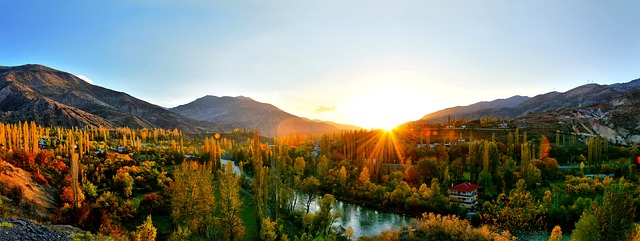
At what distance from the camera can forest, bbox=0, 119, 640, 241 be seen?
1131 inches

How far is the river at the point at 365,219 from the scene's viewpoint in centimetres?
4322

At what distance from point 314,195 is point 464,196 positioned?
79.7 ft

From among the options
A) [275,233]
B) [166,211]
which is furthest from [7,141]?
[275,233]

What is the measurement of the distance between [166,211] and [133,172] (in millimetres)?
15531

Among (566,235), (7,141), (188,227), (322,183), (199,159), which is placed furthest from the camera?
(199,159)

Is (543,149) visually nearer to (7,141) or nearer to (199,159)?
(199,159)

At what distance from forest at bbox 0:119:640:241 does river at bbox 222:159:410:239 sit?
1688 mm

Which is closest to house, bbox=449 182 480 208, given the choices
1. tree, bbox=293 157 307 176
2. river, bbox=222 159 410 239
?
river, bbox=222 159 410 239

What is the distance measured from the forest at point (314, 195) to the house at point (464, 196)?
1.20 metres

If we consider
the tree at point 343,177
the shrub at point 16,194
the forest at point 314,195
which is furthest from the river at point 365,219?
the shrub at point 16,194

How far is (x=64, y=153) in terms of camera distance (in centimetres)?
5903

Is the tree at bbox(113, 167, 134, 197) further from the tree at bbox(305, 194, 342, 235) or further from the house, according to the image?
the house

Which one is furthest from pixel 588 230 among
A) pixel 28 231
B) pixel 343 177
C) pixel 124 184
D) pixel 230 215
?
pixel 124 184

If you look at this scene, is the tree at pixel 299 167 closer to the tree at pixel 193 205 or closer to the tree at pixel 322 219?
the tree at pixel 322 219
